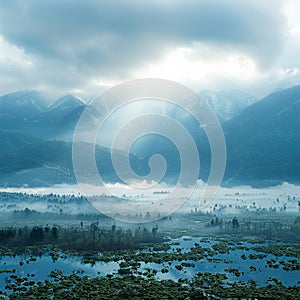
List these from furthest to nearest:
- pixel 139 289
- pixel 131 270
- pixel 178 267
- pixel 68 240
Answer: pixel 68 240, pixel 178 267, pixel 131 270, pixel 139 289

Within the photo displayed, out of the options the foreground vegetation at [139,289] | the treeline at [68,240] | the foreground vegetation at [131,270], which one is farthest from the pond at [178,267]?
the treeline at [68,240]

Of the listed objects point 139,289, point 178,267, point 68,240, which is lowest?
point 178,267

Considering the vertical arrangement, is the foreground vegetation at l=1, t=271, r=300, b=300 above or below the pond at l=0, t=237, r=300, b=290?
above

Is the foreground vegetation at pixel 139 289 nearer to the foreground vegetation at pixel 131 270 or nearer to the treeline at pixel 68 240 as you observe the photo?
the foreground vegetation at pixel 131 270

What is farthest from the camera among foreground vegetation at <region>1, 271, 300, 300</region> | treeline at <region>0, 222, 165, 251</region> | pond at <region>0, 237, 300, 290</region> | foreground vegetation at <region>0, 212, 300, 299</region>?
treeline at <region>0, 222, 165, 251</region>

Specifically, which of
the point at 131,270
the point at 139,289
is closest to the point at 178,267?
the point at 131,270

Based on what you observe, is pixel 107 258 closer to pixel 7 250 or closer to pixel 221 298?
pixel 7 250

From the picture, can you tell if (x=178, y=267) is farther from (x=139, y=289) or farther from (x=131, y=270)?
(x=139, y=289)

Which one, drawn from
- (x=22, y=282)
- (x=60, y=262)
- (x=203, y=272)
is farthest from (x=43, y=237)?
(x=203, y=272)

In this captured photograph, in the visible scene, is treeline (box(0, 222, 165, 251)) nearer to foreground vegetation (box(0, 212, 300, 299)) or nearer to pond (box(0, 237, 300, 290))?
foreground vegetation (box(0, 212, 300, 299))

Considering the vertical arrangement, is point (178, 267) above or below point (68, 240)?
below

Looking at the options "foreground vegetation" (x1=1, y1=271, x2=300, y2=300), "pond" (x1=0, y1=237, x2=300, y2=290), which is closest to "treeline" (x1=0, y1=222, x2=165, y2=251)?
"pond" (x1=0, y1=237, x2=300, y2=290)
